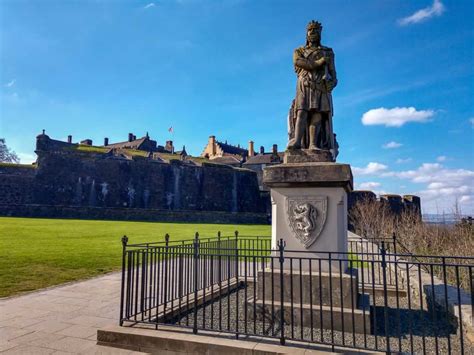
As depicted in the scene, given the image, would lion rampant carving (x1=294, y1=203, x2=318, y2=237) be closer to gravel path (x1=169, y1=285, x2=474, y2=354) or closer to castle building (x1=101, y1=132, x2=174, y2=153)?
gravel path (x1=169, y1=285, x2=474, y2=354)

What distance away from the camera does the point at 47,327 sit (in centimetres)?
538

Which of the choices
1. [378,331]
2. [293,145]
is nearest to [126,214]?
[293,145]

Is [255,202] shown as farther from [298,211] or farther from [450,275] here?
[298,211]

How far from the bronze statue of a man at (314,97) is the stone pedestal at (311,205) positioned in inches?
21.7

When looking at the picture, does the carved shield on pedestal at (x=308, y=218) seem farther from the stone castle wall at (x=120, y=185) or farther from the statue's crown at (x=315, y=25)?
the stone castle wall at (x=120, y=185)

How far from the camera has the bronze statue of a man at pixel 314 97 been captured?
6.09 metres

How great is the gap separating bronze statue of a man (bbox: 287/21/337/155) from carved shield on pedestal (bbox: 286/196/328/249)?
1111mm

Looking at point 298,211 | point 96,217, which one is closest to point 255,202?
point 96,217

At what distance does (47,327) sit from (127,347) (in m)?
1.75

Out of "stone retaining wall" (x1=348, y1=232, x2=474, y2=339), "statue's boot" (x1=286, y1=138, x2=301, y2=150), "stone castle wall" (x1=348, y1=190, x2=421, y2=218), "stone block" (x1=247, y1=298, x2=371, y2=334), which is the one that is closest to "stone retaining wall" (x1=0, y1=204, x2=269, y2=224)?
"stone castle wall" (x1=348, y1=190, x2=421, y2=218)

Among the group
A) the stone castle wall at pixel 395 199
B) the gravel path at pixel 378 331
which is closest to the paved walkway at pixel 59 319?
the gravel path at pixel 378 331

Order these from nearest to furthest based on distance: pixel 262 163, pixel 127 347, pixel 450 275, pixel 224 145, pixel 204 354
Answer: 1. pixel 204 354
2. pixel 127 347
3. pixel 450 275
4. pixel 262 163
5. pixel 224 145

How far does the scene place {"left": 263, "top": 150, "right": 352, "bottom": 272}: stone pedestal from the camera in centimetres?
538

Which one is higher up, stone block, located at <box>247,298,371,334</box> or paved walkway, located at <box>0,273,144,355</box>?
stone block, located at <box>247,298,371,334</box>
